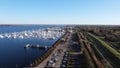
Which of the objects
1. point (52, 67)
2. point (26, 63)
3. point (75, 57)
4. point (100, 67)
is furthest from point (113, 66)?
point (26, 63)

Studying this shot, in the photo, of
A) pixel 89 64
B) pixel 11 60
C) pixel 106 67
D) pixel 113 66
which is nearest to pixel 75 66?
pixel 89 64

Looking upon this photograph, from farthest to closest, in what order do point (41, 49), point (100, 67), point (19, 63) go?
point (41, 49) → point (19, 63) → point (100, 67)

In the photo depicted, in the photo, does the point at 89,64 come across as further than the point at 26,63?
No

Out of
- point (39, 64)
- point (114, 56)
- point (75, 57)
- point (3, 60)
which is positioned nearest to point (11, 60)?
point (3, 60)

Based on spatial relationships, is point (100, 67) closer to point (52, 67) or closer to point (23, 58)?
point (52, 67)

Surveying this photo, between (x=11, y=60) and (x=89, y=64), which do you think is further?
(x=11, y=60)

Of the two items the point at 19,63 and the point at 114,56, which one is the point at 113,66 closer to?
the point at 114,56

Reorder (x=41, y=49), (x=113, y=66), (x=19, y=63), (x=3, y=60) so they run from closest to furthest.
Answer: (x=113, y=66) < (x=19, y=63) < (x=3, y=60) < (x=41, y=49)

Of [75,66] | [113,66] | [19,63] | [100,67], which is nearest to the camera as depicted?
[100,67]
